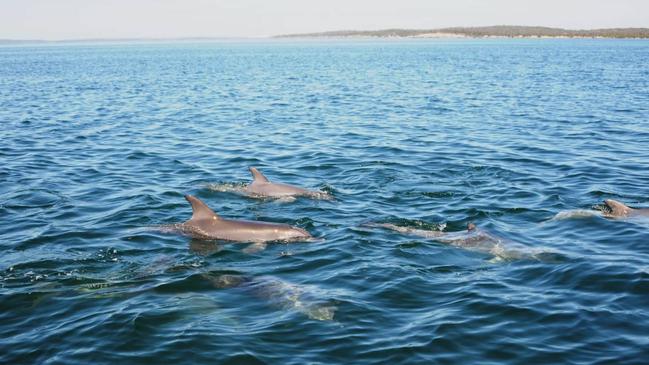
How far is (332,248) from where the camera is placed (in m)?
13.4

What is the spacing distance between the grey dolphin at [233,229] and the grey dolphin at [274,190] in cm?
318

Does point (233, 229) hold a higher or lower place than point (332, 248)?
higher

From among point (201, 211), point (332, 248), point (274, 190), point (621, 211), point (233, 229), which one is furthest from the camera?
point (274, 190)

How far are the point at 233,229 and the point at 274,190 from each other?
361 cm

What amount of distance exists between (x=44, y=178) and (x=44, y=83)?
1620 inches

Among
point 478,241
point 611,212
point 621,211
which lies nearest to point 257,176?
point 478,241

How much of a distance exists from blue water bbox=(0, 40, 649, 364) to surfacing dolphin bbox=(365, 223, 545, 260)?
0.62ft

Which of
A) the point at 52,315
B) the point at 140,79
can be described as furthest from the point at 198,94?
the point at 52,315

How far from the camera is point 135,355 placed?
901 centimetres

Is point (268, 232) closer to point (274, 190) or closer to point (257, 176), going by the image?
point (274, 190)

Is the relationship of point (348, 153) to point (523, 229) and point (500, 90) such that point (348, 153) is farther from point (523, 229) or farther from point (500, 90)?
point (500, 90)

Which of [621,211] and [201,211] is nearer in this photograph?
[201,211]

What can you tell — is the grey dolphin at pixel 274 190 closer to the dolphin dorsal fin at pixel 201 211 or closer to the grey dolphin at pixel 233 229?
the grey dolphin at pixel 233 229

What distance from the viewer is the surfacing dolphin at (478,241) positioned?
12.5 meters
